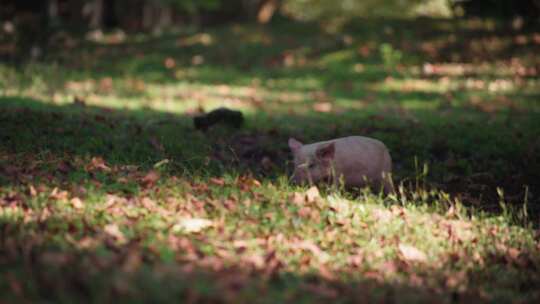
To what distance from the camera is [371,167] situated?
5.39m

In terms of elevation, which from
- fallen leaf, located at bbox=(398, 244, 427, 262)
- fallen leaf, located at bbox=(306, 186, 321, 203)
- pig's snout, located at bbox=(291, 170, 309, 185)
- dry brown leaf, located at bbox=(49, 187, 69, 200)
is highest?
dry brown leaf, located at bbox=(49, 187, 69, 200)

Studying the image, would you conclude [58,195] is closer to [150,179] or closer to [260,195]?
[150,179]

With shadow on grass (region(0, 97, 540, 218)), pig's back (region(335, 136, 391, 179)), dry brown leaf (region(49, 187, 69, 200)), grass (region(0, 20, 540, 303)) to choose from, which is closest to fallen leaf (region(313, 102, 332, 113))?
grass (region(0, 20, 540, 303))

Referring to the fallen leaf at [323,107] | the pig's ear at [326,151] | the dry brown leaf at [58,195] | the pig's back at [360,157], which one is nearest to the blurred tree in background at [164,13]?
the fallen leaf at [323,107]

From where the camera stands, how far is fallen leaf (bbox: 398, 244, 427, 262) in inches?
156

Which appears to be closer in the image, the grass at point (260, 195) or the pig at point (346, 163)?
the grass at point (260, 195)

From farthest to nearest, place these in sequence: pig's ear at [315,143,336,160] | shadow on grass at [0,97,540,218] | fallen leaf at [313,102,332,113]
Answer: fallen leaf at [313,102,332,113] < shadow on grass at [0,97,540,218] < pig's ear at [315,143,336,160]

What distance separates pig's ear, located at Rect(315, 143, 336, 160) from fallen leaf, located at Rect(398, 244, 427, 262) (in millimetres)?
1336

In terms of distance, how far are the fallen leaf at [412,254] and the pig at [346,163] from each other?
119cm

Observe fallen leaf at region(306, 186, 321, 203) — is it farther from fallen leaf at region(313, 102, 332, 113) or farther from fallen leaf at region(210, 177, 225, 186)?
fallen leaf at region(313, 102, 332, 113)

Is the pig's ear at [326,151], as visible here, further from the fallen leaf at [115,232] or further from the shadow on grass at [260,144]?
the fallen leaf at [115,232]

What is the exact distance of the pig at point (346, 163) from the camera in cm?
522

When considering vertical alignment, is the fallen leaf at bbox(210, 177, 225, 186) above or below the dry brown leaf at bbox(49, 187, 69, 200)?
below

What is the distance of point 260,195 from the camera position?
4613mm
